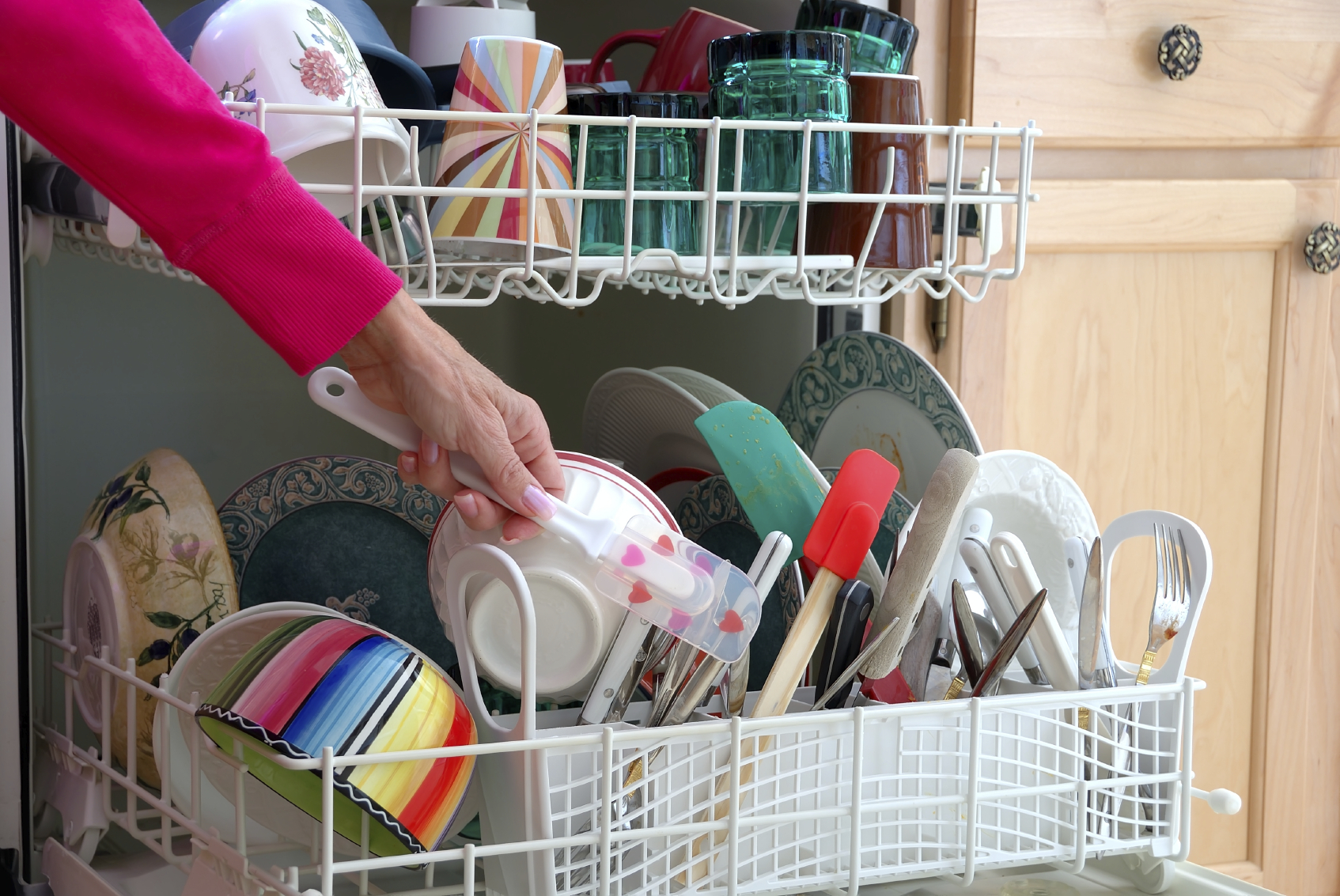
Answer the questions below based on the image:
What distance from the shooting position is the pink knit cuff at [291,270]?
541 mm

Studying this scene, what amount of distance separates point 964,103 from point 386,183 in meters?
0.59

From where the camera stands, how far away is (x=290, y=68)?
63 cm

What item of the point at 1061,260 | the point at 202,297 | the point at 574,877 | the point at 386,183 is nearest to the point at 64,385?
the point at 202,297

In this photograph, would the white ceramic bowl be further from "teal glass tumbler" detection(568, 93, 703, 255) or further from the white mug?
the white mug

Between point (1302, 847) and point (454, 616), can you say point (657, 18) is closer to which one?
point (454, 616)

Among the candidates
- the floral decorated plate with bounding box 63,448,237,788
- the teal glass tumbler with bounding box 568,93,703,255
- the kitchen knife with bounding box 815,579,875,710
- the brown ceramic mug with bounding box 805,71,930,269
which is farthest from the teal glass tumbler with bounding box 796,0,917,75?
the floral decorated plate with bounding box 63,448,237,788

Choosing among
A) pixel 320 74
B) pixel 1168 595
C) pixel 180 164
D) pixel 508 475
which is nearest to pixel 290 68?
pixel 320 74

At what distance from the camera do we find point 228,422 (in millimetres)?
1182

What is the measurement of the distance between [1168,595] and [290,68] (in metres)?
→ 0.57

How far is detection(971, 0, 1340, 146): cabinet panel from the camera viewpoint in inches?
42.1

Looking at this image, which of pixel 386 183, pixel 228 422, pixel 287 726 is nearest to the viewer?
pixel 287 726

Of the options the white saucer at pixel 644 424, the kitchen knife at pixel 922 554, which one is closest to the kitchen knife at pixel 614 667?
the kitchen knife at pixel 922 554

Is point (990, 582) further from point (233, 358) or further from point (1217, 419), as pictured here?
point (233, 358)

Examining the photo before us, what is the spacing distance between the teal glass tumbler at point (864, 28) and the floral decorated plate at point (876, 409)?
0.21 metres
